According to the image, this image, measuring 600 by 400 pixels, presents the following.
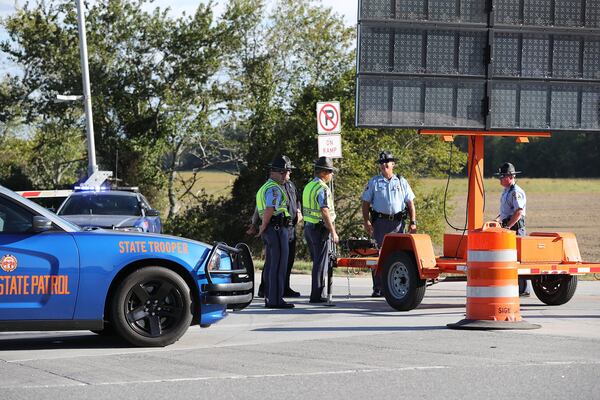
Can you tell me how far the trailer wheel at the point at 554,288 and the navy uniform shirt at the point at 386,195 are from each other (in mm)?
2001

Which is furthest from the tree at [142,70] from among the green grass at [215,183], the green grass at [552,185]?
the green grass at [552,185]

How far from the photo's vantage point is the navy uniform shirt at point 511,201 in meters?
16.0

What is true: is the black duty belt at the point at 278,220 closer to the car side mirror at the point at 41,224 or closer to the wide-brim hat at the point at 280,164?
the wide-brim hat at the point at 280,164

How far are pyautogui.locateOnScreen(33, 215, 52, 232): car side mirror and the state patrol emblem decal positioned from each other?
0.31 m

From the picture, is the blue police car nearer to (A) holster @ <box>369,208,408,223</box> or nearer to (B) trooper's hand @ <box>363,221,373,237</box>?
(B) trooper's hand @ <box>363,221,373,237</box>

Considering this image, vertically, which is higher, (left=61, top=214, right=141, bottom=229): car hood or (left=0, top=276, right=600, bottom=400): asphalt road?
(left=61, top=214, right=141, bottom=229): car hood

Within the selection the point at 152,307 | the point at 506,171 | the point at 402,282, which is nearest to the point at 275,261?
the point at 402,282

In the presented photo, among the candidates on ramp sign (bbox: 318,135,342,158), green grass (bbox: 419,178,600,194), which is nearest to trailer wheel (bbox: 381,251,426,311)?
on ramp sign (bbox: 318,135,342,158)

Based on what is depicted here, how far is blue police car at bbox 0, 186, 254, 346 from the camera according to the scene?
1027cm

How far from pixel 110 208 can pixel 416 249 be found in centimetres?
A: 813

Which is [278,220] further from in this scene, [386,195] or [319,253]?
[386,195]

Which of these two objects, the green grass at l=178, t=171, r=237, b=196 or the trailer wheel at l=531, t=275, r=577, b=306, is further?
the green grass at l=178, t=171, r=237, b=196

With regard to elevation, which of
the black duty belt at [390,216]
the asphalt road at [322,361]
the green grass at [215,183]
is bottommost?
the asphalt road at [322,361]

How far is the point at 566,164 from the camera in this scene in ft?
326
